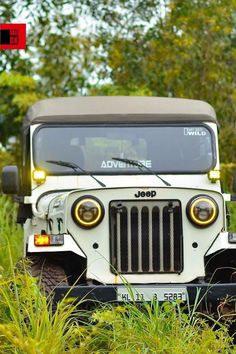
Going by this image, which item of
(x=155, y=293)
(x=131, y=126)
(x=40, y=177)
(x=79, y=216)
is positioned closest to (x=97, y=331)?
(x=155, y=293)

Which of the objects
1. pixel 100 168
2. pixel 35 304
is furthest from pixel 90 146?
pixel 35 304

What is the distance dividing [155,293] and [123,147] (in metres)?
2.08

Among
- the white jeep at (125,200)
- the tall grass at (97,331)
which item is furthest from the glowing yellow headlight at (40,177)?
the tall grass at (97,331)

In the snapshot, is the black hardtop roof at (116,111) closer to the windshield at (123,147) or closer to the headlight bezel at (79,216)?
the windshield at (123,147)

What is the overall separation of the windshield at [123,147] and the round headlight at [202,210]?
1185 mm

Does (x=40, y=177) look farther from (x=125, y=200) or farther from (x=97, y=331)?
(x=97, y=331)

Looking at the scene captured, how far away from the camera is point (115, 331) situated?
7.51 m

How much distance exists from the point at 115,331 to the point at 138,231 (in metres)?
1.82

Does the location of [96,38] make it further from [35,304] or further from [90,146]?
[35,304]

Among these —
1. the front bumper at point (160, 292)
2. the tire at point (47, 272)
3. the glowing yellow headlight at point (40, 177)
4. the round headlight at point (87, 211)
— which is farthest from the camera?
the glowing yellow headlight at point (40, 177)

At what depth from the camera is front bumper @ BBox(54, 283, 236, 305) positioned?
28.6 feet

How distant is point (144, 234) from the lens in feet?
30.4

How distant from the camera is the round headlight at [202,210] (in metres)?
9.28

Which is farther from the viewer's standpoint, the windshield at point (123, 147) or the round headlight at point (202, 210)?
the windshield at point (123, 147)
